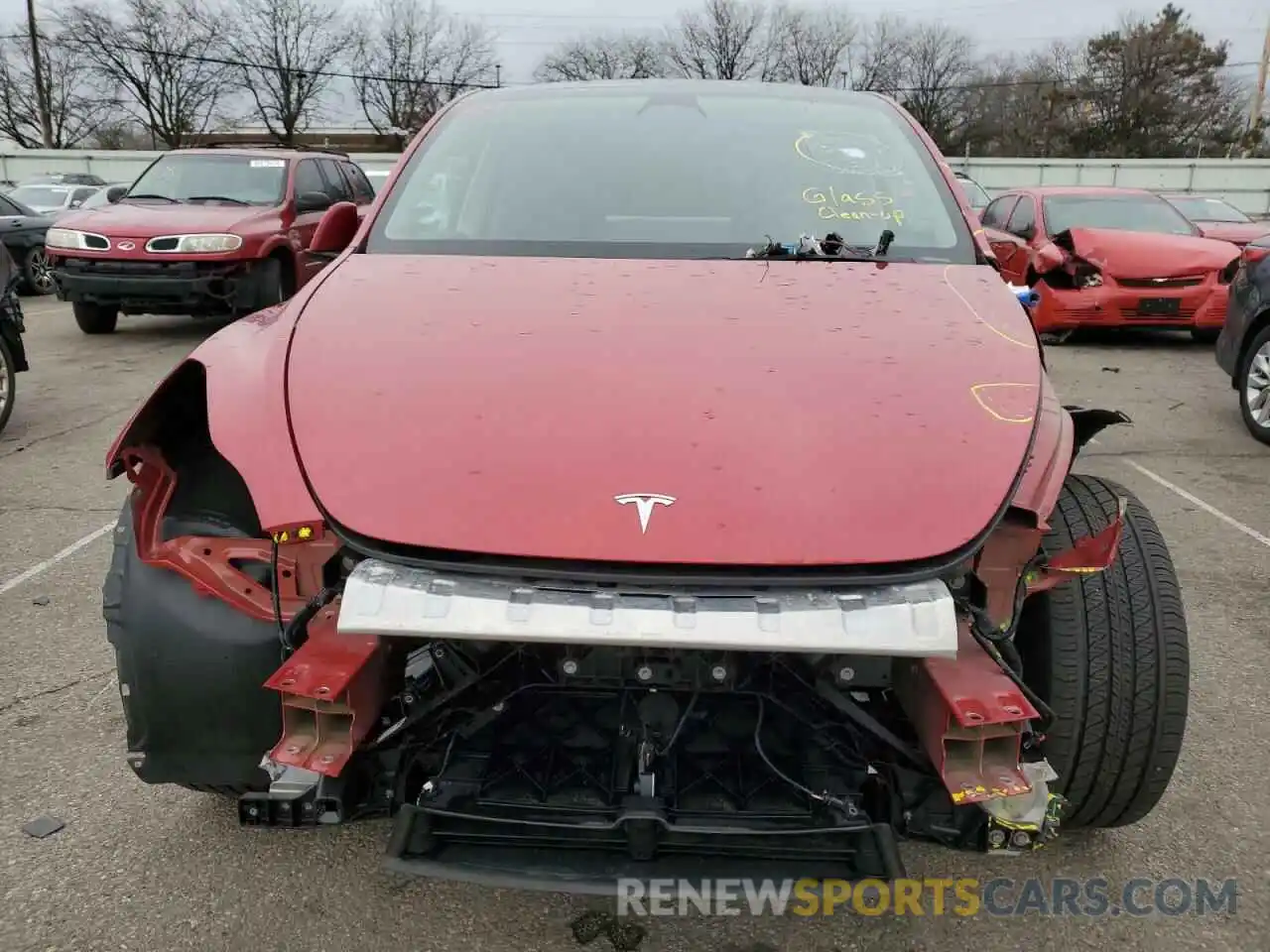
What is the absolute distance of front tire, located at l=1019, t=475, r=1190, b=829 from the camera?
2.01m

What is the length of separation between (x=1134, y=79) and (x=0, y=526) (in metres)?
57.2

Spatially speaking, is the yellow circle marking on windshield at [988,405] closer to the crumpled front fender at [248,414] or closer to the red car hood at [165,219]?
the crumpled front fender at [248,414]

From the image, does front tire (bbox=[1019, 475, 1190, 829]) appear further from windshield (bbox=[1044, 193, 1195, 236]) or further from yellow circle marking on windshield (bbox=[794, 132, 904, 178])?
windshield (bbox=[1044, 193, 1195, 236])

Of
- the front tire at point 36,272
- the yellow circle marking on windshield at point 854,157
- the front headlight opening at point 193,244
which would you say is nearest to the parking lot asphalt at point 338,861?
the yellow circle marking on windshield at point 854,157

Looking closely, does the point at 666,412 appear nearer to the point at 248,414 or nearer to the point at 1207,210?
the point at 248,414

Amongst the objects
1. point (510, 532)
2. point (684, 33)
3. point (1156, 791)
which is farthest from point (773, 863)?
point (684, 33)

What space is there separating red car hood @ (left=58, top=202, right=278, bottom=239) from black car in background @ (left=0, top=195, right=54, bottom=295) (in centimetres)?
339

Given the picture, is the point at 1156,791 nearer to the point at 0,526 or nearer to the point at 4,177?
the point at 0,526

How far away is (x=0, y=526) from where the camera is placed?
15.5 ft

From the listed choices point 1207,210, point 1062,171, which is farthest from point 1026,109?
point 1207,210

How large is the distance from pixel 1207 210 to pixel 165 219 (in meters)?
12.6

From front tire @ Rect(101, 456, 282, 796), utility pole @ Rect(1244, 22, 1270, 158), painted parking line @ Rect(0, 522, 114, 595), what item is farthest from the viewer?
utility pole @ Rect(1244, 22, 1270, 158)

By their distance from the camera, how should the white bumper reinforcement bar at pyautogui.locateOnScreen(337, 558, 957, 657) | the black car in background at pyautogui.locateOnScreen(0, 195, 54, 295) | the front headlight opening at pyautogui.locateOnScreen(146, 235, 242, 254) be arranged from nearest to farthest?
the white bumper reinforcement bar at pyautogui.locateOnScreen(337, 558, 957, 657)
the front headlight opening at pyautogui.locateOnScreen(146, 235, 242, 254)
the black car in background at pyautogui.locateOnScreen(0, 195, 54, 295)

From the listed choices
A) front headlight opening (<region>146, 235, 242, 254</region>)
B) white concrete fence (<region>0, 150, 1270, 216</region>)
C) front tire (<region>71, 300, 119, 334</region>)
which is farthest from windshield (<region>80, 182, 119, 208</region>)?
white concrete fence (<region>0, 150, 1270, 216</region>)
